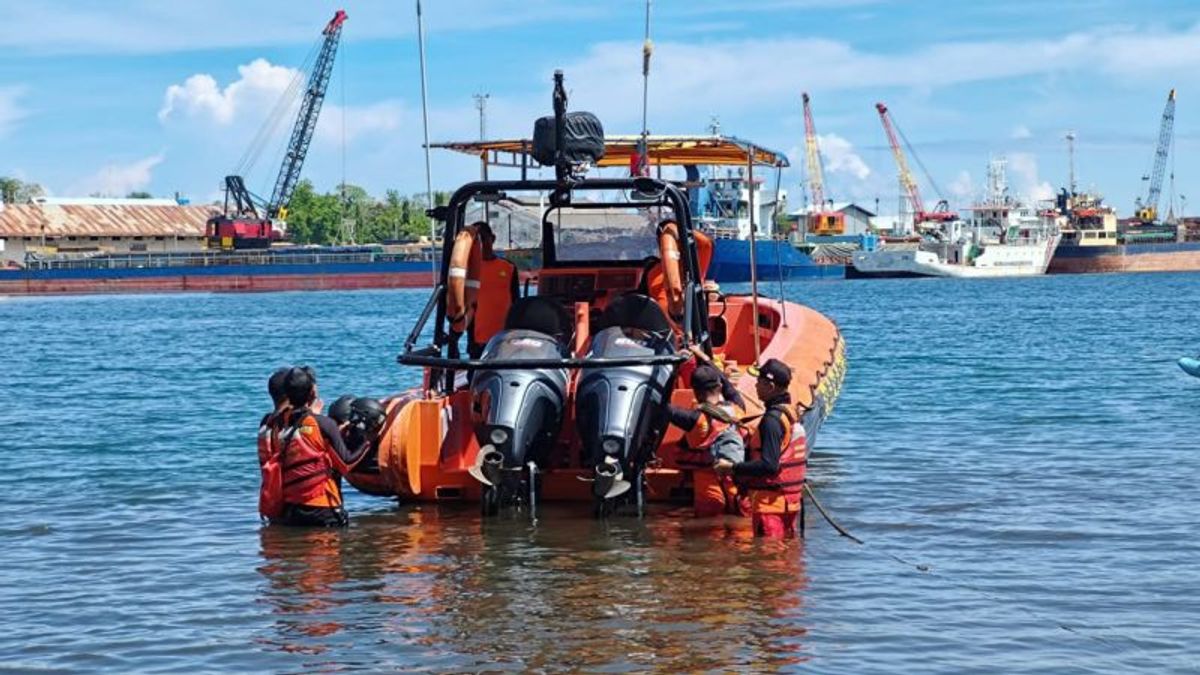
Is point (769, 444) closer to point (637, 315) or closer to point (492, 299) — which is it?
point (637, 315)

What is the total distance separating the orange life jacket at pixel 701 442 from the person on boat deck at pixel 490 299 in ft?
10.2

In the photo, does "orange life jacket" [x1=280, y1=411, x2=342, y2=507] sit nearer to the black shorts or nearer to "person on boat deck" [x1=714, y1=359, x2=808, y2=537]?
the black shorts

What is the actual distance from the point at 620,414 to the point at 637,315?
178 cm

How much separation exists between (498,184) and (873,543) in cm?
433

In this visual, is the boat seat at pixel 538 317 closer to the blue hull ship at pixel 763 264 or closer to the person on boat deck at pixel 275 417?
the person on boat deck at pixel 275 417

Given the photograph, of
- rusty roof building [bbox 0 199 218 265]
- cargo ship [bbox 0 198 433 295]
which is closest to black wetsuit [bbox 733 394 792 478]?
cargo ship [bbox 0 198 433 295]

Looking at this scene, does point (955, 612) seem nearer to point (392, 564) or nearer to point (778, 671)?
point (778, 671)

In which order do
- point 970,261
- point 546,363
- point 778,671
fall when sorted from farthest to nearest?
point 970,261
point 546,363
point 778,671

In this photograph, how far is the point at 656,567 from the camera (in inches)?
493

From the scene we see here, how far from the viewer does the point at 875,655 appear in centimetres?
1014

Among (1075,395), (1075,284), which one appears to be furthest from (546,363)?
(1075,284)

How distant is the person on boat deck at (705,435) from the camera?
1332 centimetres

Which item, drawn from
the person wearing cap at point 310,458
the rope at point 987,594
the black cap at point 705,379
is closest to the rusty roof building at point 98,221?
the person wearing cap at point 310,458

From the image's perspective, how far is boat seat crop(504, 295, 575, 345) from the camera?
49.9ft
